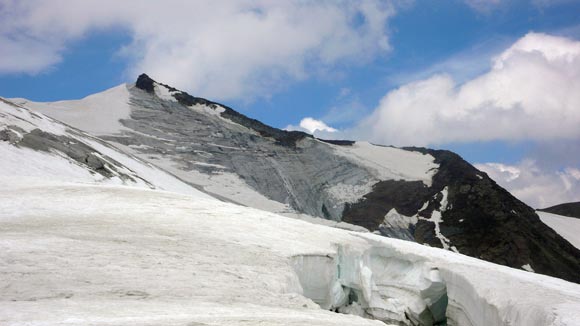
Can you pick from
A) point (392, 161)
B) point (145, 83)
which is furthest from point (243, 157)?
point (145, 83)

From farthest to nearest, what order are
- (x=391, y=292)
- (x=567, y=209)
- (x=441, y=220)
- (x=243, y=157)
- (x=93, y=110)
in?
(x=567, y=209), (x=93, y=110), (x=243, y=157), (x=441, y=220), (x=391, y=292)

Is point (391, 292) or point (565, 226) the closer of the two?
point (391, 292)

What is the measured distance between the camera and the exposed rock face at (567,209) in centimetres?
12312

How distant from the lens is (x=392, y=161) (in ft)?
320

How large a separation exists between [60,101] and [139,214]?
91.0m

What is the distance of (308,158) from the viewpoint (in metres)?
94.2

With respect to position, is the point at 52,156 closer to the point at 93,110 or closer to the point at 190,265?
the point at 190,265

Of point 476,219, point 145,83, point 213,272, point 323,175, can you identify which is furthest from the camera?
point 145,83

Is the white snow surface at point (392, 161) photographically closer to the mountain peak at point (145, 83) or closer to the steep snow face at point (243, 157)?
the steep snow face at point (243, 157)

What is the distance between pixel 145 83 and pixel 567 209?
102031 millimetres

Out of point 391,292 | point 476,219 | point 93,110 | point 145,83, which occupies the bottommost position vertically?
point 391,292

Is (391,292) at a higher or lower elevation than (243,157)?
lower

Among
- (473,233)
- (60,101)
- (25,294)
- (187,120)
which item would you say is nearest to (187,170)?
(187,120)

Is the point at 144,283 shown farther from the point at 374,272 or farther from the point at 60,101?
the point at 60,101
